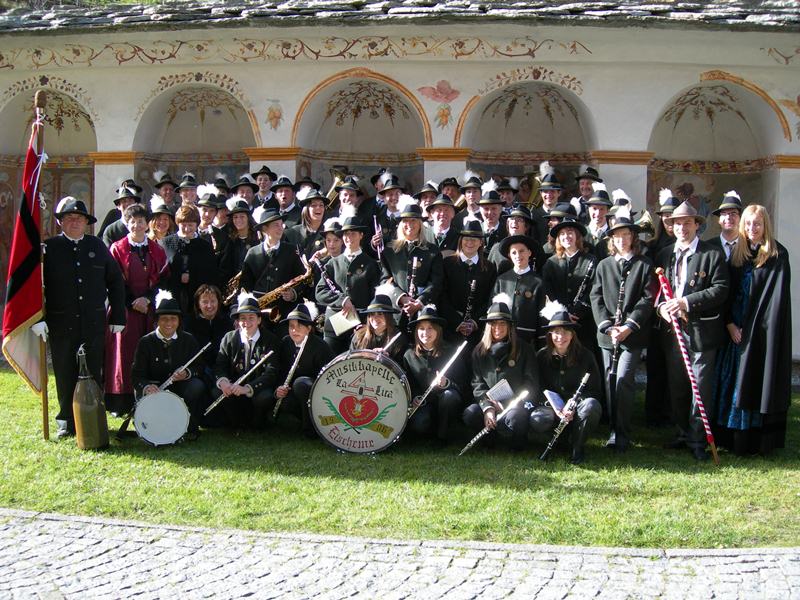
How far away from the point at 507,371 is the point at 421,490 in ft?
4.67

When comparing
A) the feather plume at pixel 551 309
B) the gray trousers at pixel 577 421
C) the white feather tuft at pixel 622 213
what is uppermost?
the white feather tuft at pixel 622 213

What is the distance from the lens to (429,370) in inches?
294

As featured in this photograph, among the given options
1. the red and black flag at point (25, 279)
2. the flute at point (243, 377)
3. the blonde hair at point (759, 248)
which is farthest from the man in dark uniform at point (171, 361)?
the blonde hair at point (759, 248)

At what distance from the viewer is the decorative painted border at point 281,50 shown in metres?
11.1

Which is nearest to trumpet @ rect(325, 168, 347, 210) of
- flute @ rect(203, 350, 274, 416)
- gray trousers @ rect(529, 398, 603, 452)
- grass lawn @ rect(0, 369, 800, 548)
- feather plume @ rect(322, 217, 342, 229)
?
feather plume @ rect(322, 217, 342, 229)

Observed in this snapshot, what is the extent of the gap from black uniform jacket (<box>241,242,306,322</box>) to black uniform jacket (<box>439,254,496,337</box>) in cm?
139

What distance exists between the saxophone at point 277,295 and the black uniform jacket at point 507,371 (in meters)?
2.04

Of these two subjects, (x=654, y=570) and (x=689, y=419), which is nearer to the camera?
(x=654, y=570)

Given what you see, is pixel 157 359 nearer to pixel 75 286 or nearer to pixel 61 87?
pixel 75 286

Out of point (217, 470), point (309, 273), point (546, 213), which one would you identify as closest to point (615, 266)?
point (546, 213)

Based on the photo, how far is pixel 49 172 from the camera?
13.8 metres

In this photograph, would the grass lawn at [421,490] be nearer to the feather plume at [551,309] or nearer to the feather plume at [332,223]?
the feather plume at [551,309]

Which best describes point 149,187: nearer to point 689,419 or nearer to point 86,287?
point 86,287

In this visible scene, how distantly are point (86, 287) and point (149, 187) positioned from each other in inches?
204
